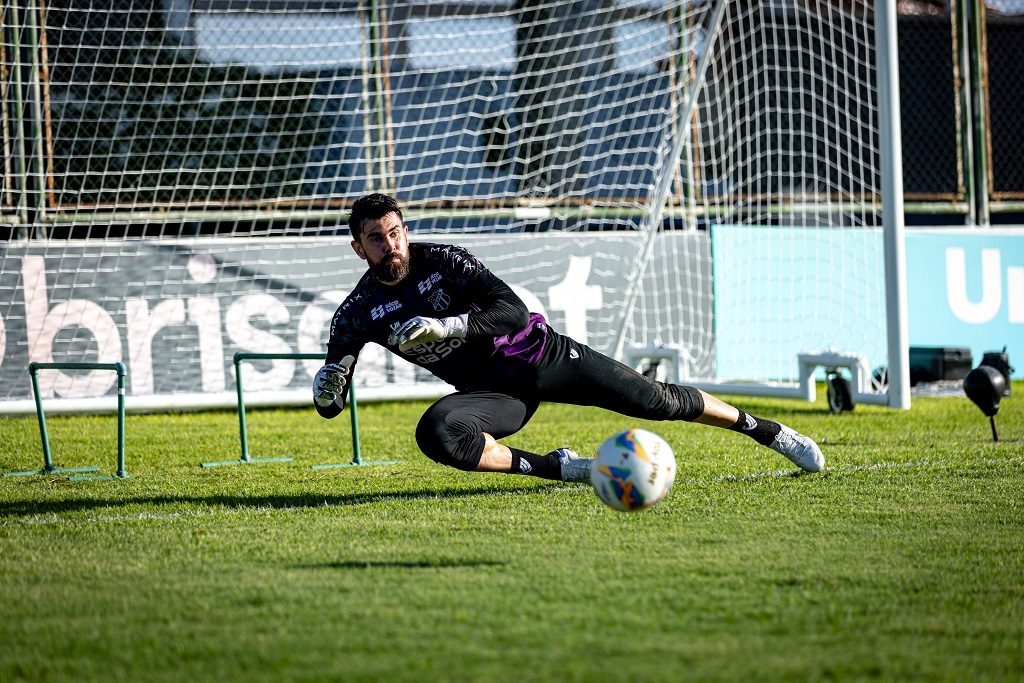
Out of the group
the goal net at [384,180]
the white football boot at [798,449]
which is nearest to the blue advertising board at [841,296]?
the goal net at [384,180]

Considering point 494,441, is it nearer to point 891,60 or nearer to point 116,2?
point 891,60

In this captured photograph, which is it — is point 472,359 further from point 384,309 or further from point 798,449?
point 798,449

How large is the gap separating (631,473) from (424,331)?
3.72ft

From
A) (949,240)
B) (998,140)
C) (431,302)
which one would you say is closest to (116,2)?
(431,302)

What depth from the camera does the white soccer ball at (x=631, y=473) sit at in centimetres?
454

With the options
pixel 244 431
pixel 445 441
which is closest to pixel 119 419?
pixel 244 431

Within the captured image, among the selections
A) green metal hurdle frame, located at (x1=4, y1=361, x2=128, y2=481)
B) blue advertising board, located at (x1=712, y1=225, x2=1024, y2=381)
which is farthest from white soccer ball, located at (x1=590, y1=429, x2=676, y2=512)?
blue advertising board, located at (x1=712, y1=225, x2=1024, y2=381)

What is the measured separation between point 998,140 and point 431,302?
41.3 feet

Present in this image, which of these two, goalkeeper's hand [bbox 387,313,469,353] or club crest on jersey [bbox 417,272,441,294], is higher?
club crest on jersey [bbox 417,272,441,294]

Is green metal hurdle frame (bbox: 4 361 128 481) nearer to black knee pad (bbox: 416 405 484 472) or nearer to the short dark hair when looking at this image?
the short dark hair

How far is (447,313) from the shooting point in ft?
18.5

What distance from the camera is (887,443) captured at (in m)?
7.59

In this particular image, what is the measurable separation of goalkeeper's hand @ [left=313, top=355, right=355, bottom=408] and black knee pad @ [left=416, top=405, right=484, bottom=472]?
438 mm

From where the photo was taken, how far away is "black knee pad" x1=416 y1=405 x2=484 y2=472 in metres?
5.48
